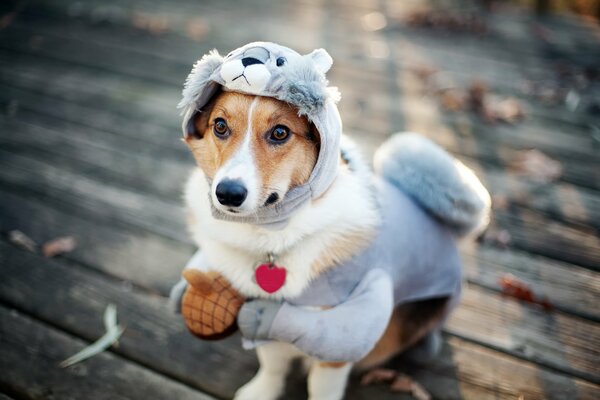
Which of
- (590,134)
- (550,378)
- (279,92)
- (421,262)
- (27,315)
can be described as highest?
(279,92)

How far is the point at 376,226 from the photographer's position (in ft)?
4.50

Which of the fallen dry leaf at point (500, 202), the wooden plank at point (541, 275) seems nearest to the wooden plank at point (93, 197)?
the wooden plank at point (541, 275)

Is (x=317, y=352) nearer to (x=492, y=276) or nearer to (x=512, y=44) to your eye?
(x=492, y=276)

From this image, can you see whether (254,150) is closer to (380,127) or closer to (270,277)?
(270,277)

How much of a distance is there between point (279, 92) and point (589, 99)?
2.99 meters

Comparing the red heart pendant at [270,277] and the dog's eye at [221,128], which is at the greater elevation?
the dog's eye at [221,128]

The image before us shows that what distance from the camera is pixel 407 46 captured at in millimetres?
3705

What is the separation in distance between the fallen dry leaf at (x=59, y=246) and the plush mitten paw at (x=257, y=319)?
4.01 ft

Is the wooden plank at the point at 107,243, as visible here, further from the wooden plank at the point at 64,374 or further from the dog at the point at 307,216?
the dog at the point at 307,216

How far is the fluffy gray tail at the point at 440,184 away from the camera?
148 cm

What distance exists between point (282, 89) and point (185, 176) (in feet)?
5.12

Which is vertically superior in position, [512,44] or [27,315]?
[512,44]

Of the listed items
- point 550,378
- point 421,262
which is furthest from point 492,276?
point 421,262

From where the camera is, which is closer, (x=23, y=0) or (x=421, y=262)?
(x=421, y=262)
